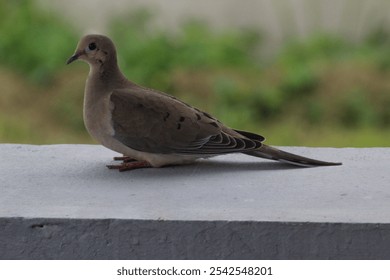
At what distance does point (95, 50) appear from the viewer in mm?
2832

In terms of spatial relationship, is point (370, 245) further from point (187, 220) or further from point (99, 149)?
point (99, 149)

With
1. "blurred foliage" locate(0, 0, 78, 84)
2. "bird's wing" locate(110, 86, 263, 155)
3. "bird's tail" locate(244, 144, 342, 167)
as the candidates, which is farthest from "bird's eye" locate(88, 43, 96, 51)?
"blurred foliage" locate(0, 0, 78, 84)

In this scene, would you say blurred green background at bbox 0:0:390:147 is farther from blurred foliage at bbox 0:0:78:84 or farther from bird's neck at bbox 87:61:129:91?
bird's neck at bbox 87:61:129:91

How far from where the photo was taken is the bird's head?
281 cm

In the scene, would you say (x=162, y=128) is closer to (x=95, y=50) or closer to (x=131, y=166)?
(x=131, y=166)

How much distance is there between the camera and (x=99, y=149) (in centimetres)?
322

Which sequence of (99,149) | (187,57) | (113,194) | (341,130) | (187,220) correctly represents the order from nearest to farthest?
(187,220) → (113,194) → (99,149) → (341,130) → (187,57)

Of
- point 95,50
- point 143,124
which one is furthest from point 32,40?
point 143,124

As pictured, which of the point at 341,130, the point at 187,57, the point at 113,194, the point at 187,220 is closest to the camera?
the point at 187,220

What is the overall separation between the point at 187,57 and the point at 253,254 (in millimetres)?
3508

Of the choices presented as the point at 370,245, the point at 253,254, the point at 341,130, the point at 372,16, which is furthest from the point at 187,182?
the point at 372,16

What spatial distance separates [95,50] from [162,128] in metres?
0.33

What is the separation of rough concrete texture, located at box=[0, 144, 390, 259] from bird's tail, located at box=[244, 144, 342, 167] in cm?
13
